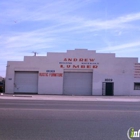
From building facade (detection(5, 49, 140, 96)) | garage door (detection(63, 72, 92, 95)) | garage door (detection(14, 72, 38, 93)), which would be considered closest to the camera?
building facade (detection(5, 49, 140, 96))

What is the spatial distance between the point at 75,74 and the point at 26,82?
307 inches

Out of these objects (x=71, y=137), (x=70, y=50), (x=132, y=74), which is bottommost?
(x=71, y=137)

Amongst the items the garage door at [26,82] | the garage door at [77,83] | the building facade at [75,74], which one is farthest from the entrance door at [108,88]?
the garage door at [26,82]

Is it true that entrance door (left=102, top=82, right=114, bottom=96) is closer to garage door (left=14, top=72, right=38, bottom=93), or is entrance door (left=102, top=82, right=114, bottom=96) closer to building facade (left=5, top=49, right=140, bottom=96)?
building facade (left=5, top=49, right=140, bottom=96)

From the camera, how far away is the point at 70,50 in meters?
46.0

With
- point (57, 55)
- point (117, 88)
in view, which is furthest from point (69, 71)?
point (117, 88)

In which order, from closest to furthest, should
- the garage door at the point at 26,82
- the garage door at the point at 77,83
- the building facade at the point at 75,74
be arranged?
the building facade at the point at 75,74 → the garage door at the point at 77,83 → the garage door at the point at 26,82

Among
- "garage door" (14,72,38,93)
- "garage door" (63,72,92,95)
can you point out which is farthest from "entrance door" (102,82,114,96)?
"garage door" (14,72,38,93)

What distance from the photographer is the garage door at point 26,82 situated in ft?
151

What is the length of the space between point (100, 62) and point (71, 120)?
32187mm

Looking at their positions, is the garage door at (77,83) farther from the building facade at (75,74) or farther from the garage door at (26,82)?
the garage door at (26,82)

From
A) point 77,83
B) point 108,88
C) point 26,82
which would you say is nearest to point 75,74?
point 77,83

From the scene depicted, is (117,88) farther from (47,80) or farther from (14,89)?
(14,89)

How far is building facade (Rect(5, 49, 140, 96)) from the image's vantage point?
45375 mm
